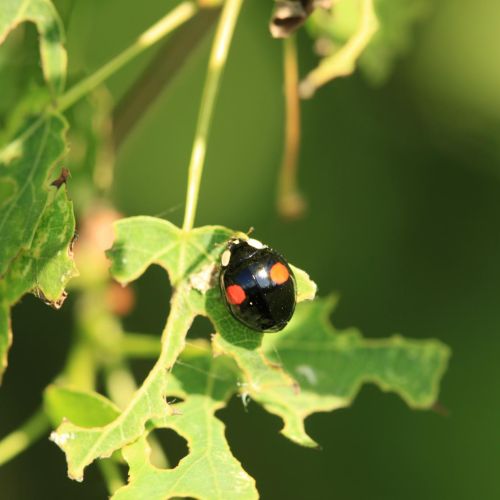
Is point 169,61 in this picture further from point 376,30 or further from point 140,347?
point 140,347

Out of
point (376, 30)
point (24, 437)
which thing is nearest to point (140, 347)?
point (24, 437)

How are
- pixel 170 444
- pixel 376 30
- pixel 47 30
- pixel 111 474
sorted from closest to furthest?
pixel 47 30
pixel 111 474
pixel 376 30
pixel 170 444

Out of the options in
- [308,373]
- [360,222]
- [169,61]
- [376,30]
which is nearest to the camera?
[308,373]

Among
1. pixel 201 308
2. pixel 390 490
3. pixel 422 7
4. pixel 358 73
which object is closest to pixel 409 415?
pixel 390 490

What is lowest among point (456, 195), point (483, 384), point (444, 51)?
point (483, 384)

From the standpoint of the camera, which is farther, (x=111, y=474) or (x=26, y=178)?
(x=111, y=474)

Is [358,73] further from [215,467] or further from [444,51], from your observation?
[215,467]
